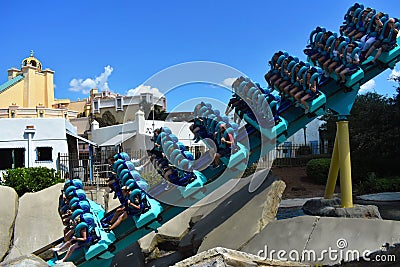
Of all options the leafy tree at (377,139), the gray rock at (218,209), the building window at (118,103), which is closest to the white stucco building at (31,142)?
the gray rock at (218,209)

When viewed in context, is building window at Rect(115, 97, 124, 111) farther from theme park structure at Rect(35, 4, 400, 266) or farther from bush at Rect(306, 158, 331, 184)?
theme park structure at Rect(35, 4, 400, 266)

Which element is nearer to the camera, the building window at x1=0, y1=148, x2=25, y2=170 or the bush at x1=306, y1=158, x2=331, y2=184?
the building window at x1=0, y1=148, x2=25, y2=170

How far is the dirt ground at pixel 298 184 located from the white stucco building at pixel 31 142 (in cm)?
923

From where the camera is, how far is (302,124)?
7.33 meters

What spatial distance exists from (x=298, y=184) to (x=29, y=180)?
10.7 meters

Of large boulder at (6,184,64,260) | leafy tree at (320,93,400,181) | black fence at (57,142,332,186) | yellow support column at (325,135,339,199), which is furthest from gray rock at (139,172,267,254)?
leafy tree at (320,93,400,181)

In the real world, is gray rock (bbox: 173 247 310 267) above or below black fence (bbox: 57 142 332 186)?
below

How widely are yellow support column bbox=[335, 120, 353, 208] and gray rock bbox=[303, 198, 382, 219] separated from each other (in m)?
0.20

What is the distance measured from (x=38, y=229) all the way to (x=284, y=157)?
1682cm

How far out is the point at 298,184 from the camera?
58.6ft

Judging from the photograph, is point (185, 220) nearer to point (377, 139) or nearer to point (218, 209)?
point (218, 209)

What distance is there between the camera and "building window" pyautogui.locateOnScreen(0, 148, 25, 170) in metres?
17.2

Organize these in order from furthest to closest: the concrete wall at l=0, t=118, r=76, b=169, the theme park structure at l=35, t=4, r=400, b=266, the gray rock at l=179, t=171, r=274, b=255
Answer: the concrete wall at l=0, t=118, r=76, b=169
the gray rock at l=179, t=171, r=274, b=255
the theme park structure at l=35, t=4, r=400, b=266

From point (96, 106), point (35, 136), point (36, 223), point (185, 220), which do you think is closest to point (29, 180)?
point (35, 136)
